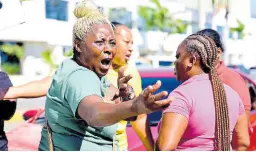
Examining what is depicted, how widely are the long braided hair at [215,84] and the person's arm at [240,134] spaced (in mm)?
223

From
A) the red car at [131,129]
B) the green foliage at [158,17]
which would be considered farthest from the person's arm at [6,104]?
the green foliage at [158,17]

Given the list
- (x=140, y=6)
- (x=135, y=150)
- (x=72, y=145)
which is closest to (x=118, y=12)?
(x=140, y=6)

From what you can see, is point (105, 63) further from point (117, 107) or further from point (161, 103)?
point (161, 103)

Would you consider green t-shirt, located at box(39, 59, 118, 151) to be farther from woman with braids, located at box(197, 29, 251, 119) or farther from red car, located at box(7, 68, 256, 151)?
red car, located at box(7, 68, 256, 151)

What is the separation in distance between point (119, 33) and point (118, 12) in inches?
1279

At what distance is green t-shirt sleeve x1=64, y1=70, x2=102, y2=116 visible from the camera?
2.31 meters

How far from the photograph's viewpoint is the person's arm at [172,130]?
2828 mm

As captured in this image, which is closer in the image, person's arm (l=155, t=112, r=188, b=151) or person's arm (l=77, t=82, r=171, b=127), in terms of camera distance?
person's arm (l=77, t=82, r=171, b=127)

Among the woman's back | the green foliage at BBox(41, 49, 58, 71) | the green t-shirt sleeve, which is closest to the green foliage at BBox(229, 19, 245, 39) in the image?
the green foliage at BBox(41, 49, 58, 71)

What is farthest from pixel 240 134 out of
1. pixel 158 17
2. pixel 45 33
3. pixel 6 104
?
pixel 158 17

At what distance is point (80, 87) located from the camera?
2332 millimetres

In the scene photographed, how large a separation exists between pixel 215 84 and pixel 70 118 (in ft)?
2.97

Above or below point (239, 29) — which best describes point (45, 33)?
above

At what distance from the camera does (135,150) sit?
4.77 metres
